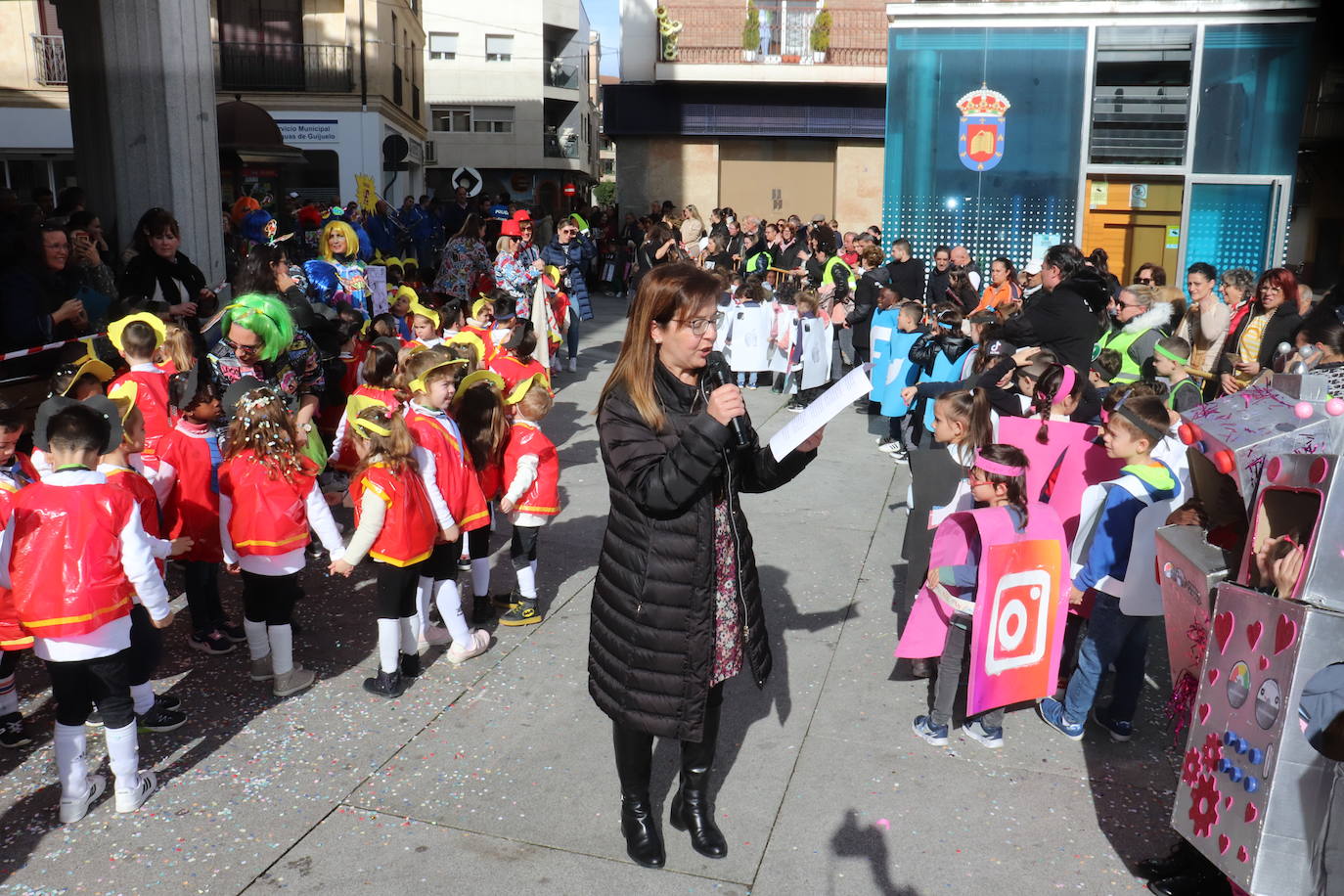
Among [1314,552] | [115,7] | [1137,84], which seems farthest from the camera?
Result: [1137,84]

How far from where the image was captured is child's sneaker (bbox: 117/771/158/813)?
3922mm

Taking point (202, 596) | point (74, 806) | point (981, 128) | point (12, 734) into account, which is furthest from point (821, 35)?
point (74, 806)

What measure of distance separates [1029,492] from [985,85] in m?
13.2

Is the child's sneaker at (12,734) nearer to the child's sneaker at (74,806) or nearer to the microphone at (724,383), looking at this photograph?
the child's sneaker at (74,806)

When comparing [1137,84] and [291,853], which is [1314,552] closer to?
[291,853]

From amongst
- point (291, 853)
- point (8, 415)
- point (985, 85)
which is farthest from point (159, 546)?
point (985, 85)

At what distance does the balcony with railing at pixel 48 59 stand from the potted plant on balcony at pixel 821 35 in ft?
57.6

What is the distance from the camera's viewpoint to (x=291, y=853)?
3.70 meters

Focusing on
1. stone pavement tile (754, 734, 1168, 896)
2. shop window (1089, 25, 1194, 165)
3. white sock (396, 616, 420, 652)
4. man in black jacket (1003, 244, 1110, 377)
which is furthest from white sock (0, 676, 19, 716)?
shop window (1089, 25, 1194, 165)

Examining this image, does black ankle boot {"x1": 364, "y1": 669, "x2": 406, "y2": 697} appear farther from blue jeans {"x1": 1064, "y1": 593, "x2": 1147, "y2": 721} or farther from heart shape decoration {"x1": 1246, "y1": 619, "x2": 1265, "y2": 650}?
heart shape decoration {"x1": 1246, "y1": 619, "x2": 1265, "y2": 650}

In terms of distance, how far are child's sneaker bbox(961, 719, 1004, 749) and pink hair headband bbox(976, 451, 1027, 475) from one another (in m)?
1.08

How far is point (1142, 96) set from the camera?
16859 mm

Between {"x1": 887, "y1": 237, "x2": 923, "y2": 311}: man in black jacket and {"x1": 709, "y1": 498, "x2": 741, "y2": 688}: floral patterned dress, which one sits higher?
{"x1": 887, "y1": 237, "x2": 923, "y2": 311}: man in black jacket

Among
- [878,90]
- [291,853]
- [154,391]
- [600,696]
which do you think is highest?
[878,90]
